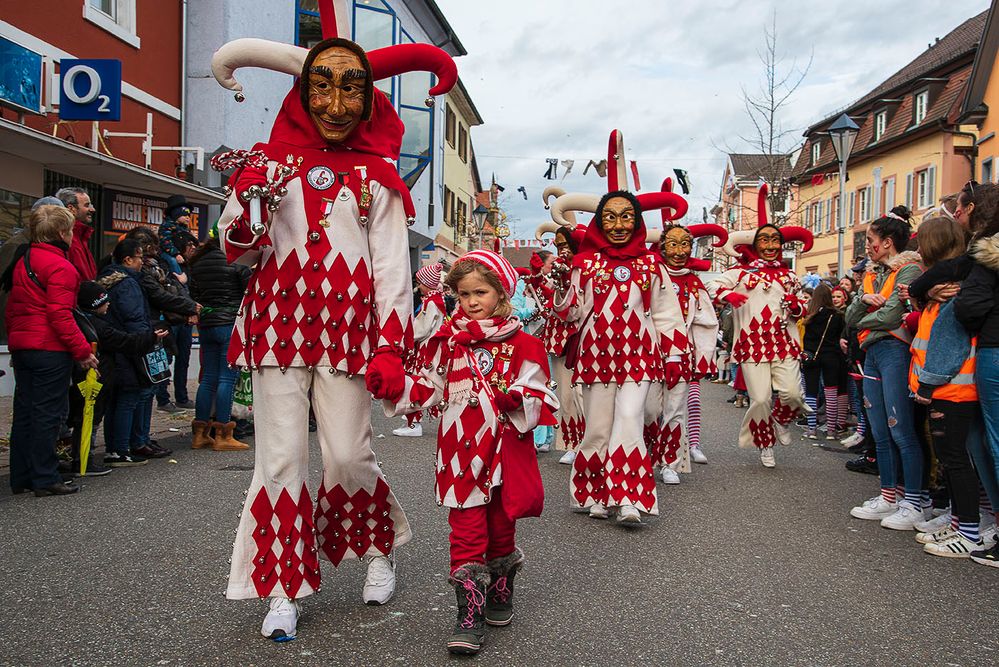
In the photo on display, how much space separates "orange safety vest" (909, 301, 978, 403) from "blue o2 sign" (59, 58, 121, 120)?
1048 cm

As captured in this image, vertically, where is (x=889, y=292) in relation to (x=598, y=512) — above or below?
above

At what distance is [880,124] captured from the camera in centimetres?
3884

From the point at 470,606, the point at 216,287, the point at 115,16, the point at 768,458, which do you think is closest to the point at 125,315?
the point at 216,287

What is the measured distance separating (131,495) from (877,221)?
18.4ft

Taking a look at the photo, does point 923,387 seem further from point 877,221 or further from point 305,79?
point 305,79

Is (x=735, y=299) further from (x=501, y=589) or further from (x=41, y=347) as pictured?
(x=41, y=347)

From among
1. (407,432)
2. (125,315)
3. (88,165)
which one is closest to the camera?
(125,315)

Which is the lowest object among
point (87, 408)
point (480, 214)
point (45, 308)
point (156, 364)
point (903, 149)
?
point (87, 408)

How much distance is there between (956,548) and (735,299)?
11.9ft

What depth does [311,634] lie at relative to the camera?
3.59 metres

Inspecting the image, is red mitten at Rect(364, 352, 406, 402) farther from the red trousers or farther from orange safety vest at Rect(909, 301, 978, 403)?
orange safety vest at Rect(909, 301, 978, 403)

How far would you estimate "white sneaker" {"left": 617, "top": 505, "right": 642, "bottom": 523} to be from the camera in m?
5.55

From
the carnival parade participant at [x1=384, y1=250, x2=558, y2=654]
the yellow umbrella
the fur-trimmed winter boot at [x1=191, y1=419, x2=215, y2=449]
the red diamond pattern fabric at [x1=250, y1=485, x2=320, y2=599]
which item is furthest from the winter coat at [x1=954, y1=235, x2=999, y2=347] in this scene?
the fur-trimmed winter boot at [x1=191, y1=419, x2=215, y2=449]

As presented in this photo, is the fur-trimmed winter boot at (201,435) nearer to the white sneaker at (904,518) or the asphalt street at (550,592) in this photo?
the asphalt street at (550,592)
